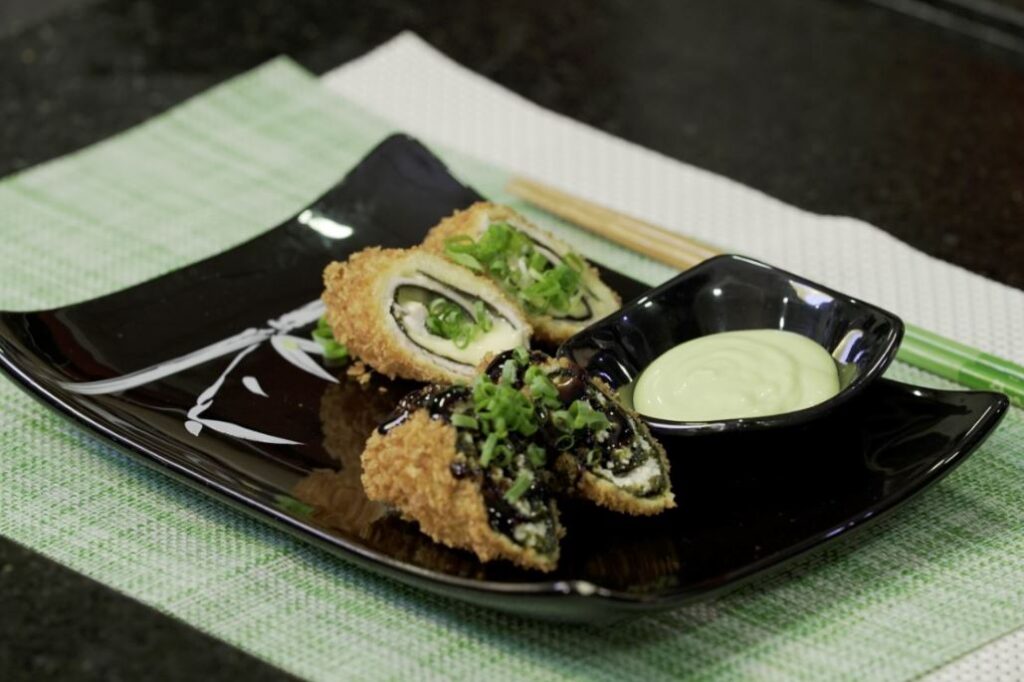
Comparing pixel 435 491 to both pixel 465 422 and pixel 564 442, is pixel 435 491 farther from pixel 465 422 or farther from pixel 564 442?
pixel 564 442

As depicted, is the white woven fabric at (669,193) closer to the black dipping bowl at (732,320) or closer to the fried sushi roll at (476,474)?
the black dipping bowl at (732,320)

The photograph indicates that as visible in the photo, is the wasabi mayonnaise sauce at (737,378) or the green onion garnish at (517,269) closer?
the wasabi mayonnaise sauce at (737,378)

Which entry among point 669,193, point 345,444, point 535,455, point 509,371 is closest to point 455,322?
point 345,444

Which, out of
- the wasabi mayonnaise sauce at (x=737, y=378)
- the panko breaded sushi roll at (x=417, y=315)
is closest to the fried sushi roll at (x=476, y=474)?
the wasabi mayonnaise sauce at (x=737, y=378)

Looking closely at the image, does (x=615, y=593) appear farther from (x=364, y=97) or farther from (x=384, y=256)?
(x=364, y=97)

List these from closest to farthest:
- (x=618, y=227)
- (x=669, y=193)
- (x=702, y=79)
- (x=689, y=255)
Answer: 1. (x=689, y=255)
2. (x=618, y=227)
3. (x=669, y=193)
4. (x=702, y=79)

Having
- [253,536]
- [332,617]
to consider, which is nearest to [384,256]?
[253,536]
